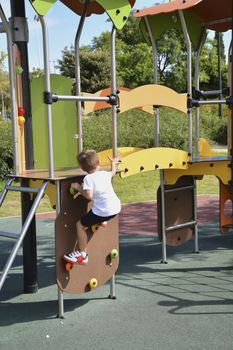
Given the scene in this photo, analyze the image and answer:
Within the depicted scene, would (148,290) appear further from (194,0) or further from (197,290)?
(194,0)

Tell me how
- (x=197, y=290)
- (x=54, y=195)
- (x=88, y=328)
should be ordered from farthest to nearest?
(x=197, y=290) < (x=54, y=195) < (x=88, y=328)

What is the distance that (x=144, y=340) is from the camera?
3.59 metres

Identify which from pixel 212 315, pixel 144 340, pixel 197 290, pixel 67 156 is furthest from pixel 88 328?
Result: pixel 67 156

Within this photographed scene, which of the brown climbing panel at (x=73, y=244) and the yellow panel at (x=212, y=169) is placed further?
the yellow panel at (x=212, y=169)

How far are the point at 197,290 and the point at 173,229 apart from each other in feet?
4.64

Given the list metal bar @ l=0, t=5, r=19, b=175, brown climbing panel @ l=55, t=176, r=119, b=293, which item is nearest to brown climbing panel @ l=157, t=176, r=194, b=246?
brown climbing panel @ l=55, t=176, r=119, b=293

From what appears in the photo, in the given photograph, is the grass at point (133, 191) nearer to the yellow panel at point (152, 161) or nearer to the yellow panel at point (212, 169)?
the yellow panel at point (212, 169)

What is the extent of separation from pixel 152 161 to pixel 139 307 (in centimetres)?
157

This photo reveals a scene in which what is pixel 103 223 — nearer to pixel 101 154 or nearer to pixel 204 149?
pixel 101 154

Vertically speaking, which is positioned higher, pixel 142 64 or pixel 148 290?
pixel 142 64

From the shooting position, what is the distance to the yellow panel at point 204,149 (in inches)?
261

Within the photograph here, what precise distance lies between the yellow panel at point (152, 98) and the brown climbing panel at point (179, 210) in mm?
1185

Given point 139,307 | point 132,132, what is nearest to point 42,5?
point 139,307

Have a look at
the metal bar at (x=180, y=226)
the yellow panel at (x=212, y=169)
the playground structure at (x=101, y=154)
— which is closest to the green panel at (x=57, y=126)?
the playground structure at (x=101, y=154)
